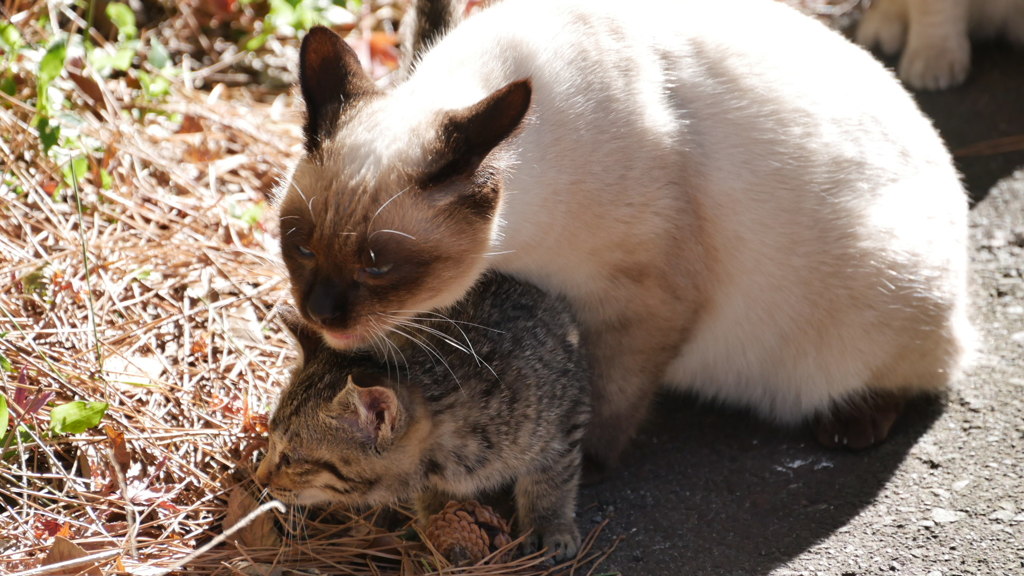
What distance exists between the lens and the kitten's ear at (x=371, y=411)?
8.86 feet

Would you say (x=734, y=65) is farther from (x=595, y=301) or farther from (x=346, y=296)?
(x=346, y=296)

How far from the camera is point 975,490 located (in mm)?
3303

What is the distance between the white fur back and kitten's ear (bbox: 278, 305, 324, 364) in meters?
0.63

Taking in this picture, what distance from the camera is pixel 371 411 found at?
9.09ft

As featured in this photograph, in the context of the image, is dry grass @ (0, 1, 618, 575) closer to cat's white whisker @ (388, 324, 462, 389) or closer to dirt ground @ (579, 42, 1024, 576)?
dirt ground @ (579, 42, 1024, 576)

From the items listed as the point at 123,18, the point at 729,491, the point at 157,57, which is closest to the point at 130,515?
the point at 729,491

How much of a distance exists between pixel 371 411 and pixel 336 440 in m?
0.19

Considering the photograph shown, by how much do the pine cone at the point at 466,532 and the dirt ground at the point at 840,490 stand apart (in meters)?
0.36

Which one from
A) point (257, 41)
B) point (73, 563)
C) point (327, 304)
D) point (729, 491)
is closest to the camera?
point (327, 304)

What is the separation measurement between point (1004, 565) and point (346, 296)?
216 centimetres

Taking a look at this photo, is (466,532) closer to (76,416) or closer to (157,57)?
(76,416)

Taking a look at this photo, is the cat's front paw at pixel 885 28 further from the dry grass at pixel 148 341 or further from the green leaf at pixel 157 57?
the green leaf at pixel 157 57

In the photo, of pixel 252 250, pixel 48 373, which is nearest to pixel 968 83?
pixel 252 250

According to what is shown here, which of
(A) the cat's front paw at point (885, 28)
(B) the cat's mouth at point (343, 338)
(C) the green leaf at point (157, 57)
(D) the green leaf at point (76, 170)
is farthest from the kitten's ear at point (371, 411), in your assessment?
→ (A) the cat's front paw at point (885, 28)
